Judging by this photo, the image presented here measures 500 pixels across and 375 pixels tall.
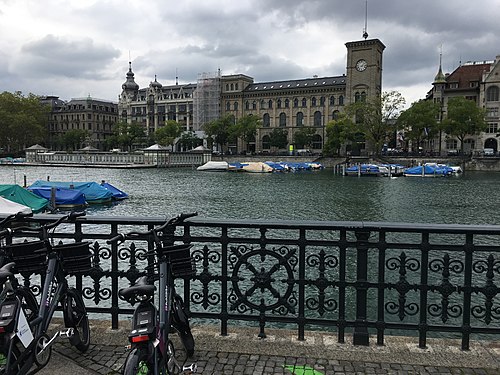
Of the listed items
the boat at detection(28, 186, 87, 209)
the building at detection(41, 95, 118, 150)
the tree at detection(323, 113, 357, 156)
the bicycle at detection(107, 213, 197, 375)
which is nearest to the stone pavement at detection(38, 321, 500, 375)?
the bicycle at detection(107, 213, 197, 375)

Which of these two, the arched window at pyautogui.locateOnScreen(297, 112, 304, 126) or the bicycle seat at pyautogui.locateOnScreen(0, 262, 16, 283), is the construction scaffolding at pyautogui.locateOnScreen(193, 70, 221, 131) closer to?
the arched window at pyautogui.locateOnScreen(297, 112, 304, 126)

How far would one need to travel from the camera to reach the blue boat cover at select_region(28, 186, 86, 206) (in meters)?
31.2

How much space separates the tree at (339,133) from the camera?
90562 mm

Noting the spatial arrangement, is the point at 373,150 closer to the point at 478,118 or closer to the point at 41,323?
the point at 478,118

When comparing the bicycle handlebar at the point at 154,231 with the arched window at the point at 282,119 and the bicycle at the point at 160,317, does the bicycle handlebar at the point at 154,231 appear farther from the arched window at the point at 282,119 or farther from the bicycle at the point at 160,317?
the arched window at the point at 282,119

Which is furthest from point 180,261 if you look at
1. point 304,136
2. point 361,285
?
point 304,136

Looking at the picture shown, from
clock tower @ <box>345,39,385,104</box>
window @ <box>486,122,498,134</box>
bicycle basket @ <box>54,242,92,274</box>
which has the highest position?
clock tower @ <box>345,39,385,104</box>

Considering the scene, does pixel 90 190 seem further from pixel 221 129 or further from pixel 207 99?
pixel 207 99

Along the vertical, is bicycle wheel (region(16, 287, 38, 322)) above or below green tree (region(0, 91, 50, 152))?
below

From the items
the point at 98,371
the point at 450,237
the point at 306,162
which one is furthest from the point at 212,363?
the point at 306,162

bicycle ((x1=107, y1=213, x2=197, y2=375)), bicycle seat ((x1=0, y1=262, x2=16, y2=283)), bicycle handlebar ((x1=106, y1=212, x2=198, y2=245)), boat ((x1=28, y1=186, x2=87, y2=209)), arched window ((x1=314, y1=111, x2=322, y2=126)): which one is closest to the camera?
bicycle ((x1=107, y1=213, x2=197, y2=375))

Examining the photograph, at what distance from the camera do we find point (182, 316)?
4336 millimetres

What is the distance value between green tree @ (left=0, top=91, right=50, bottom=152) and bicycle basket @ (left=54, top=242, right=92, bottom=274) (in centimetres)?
13100

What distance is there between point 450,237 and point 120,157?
3465 inches
